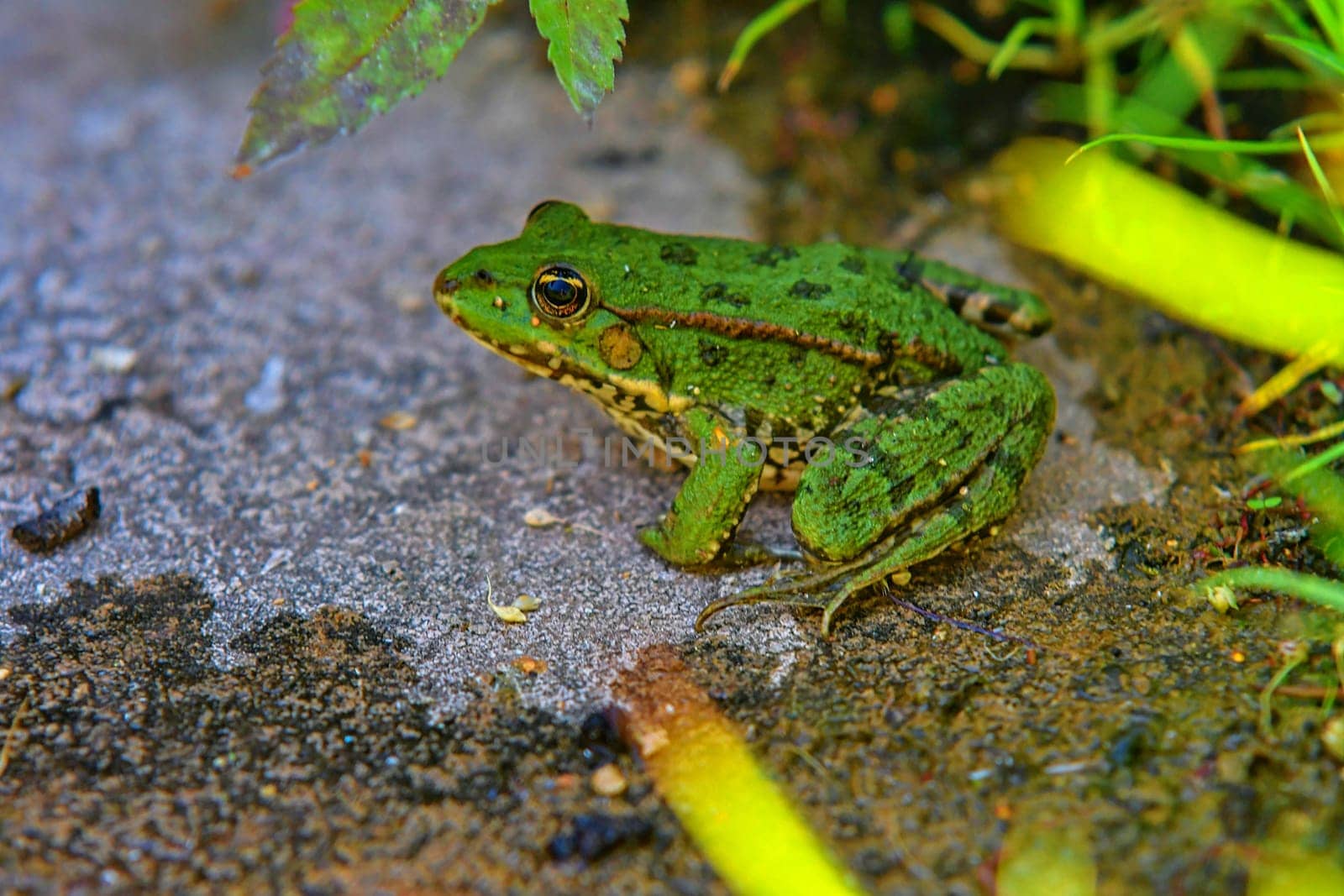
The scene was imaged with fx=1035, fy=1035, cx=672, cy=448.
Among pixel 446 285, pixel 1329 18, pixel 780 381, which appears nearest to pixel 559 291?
pixel 446 285

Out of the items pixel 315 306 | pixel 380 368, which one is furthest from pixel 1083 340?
pixel 315 306

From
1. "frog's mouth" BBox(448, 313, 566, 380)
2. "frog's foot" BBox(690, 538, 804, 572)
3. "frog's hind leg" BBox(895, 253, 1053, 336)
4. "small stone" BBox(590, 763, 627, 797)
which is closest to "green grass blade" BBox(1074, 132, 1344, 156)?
"frog's hind leg" BBox(895, 253, 1053, 336)

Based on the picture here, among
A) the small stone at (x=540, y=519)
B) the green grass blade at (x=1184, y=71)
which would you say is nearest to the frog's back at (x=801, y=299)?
the small stone at (x=540, y=519)

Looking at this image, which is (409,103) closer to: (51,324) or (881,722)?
(51,324)

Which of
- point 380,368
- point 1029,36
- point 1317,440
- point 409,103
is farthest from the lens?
point 409,103

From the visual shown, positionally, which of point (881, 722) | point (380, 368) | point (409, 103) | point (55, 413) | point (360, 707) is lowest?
point (881, 722)
